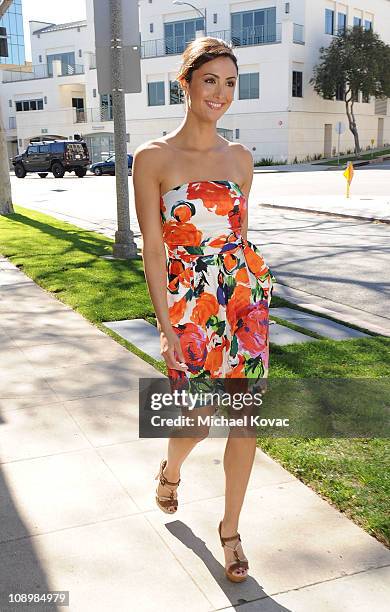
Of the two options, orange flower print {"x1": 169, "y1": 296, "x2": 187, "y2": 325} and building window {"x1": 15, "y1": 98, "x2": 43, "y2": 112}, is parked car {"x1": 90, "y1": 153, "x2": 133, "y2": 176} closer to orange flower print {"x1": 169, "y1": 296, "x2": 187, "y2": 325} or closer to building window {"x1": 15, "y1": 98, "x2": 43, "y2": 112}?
building window {"x1": 15, "y1": 98, "x2": 43, "y2": 112}

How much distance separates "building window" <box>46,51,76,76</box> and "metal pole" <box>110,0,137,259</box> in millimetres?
53896

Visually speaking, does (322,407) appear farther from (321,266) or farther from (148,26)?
(148,26)

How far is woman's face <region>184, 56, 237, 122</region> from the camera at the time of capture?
9.17ft

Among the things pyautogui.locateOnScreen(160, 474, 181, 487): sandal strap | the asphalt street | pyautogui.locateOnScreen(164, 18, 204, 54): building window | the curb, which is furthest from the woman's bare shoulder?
pyautogui.locateOnScreen(164, 18, 204, 54): building window

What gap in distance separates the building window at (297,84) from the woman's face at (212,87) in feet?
157

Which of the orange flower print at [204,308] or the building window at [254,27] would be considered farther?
the building window at [254,27]

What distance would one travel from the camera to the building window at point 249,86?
4784 cm

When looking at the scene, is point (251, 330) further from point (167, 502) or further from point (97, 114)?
point (97, 114)

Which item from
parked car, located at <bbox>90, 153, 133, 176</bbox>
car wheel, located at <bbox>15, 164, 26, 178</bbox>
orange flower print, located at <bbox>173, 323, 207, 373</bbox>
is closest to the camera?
orange flower print, located at <bbox>173, 323, 207, 373</bbox>

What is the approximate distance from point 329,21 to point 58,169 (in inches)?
999

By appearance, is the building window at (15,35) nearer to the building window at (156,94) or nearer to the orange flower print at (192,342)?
the building window at (156,94)

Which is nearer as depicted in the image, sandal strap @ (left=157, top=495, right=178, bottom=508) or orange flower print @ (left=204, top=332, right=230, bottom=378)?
orange flower print @ (left=204, top=332, right=230, bottom=378)

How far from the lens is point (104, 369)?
210 inches

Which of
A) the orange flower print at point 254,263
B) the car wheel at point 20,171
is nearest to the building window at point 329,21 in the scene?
the car wheel at point 20,171
